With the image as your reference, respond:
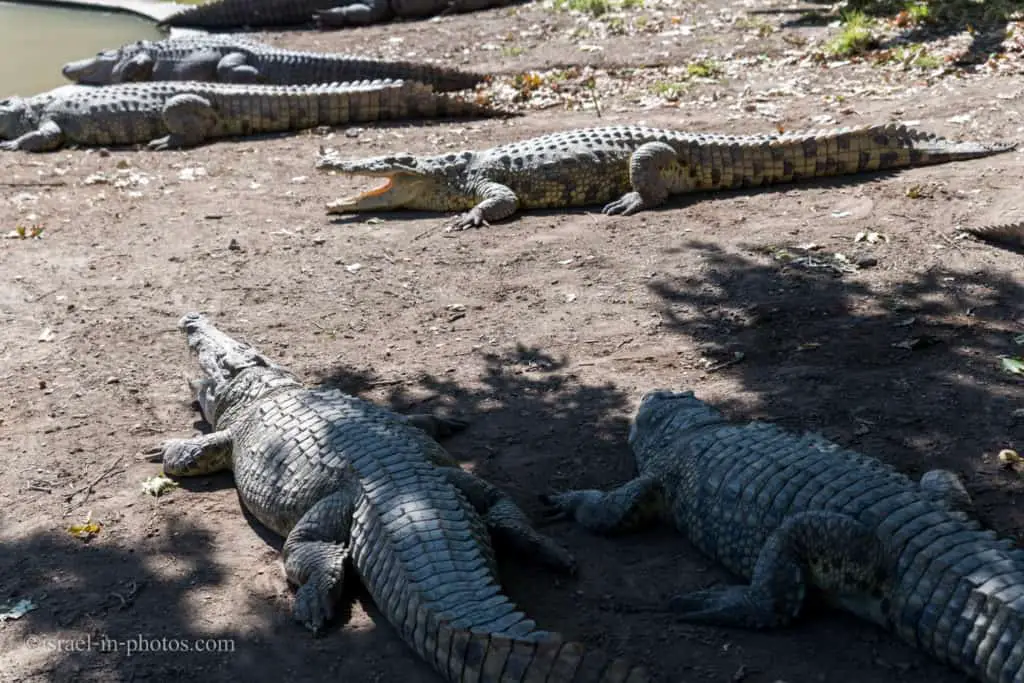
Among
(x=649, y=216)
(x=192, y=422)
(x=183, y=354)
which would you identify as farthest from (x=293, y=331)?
(x=649, y=216)

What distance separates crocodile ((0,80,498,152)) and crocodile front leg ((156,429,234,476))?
269 inches

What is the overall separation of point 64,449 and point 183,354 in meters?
1.25

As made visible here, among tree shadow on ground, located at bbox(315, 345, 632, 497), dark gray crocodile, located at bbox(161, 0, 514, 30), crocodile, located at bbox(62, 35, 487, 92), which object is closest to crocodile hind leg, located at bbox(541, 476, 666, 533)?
tree shadow on ground, located at bbox(315, 345, 632, 497)

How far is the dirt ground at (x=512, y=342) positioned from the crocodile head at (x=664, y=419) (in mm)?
231

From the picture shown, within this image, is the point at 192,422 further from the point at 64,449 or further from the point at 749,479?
the point at 749,479

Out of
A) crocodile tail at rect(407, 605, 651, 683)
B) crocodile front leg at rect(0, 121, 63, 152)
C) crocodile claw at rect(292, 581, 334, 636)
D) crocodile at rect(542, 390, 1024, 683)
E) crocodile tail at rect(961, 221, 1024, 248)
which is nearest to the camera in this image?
crocodile tail at rect(407, 605, 651, 683)

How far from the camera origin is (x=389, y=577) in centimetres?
429

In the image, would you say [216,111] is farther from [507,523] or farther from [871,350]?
[507,523]

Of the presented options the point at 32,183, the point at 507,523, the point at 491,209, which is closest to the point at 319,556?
the point at 507,523

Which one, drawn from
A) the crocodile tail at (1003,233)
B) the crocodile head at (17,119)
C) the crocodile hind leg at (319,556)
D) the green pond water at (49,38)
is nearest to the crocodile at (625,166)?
the crocodile tail at (1003,233)

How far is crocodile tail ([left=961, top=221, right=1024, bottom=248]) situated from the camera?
7084mm

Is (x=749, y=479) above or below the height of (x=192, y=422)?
above

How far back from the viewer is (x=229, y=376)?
604 cm

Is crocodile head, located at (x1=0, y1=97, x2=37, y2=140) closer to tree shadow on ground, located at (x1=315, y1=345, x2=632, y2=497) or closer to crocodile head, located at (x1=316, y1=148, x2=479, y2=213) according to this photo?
crocodile head, located at (x1=316, y1=148, x2=479, y2=213)
